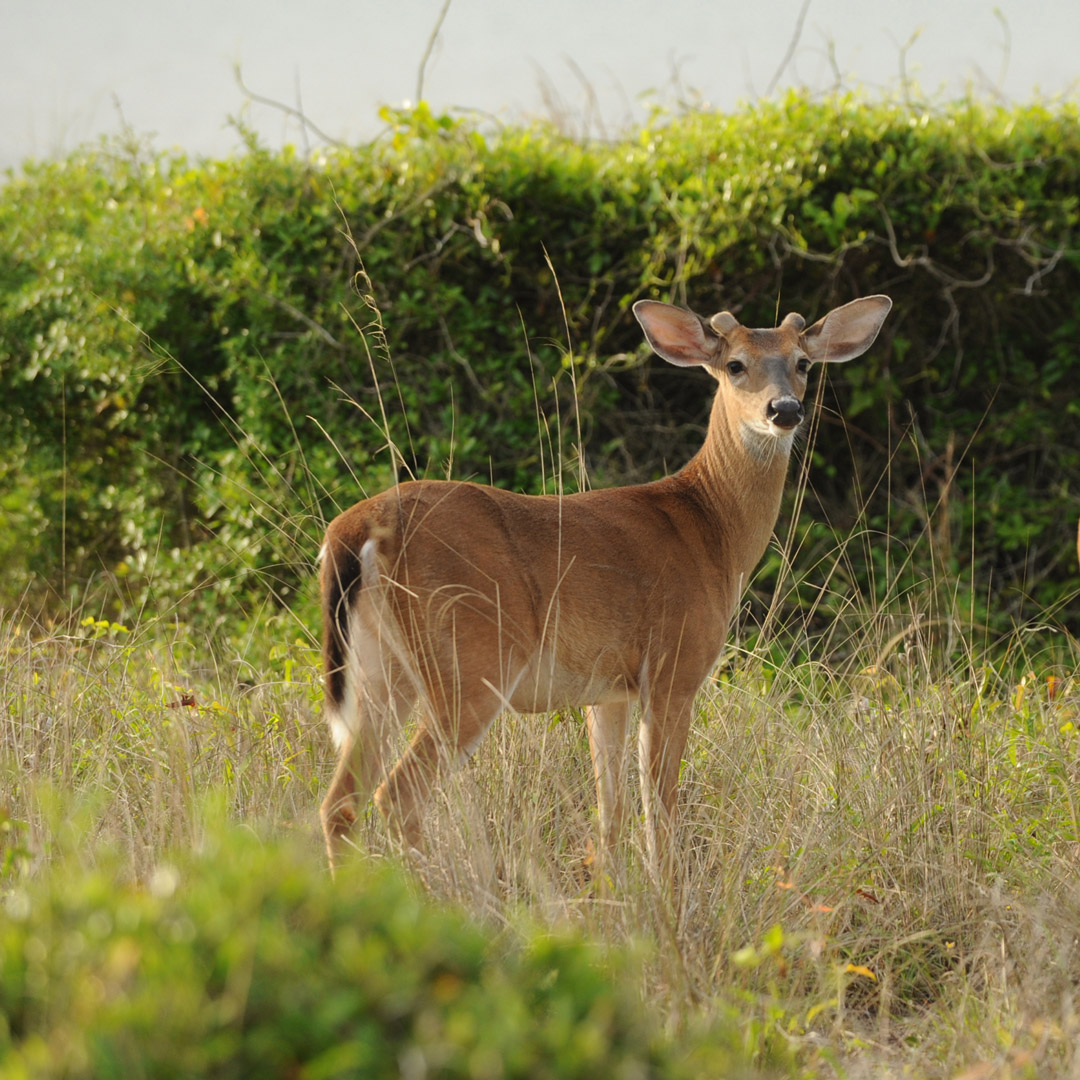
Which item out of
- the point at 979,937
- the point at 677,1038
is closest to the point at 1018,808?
the point at 979,937

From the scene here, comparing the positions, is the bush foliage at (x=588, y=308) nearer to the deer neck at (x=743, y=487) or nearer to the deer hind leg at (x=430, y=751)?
the deer neck at (x=743, y=487)

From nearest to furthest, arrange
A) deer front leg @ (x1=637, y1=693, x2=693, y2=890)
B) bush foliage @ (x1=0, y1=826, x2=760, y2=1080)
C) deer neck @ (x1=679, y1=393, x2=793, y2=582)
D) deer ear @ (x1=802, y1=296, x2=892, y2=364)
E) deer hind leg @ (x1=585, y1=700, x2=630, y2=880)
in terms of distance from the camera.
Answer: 1. bush foliage @ (x1=0, y1=826, x2=760, y2=1080)
2. deer hind leg @ (x1=585, y1=700, x2=630, y2=880)
3. deer front leg @ (x1=637, y1=693, x2=693, y2=890)
4. deer neck @ (x1=679, y1=393, x2=793, y2=582)
5. deer ear @ (x1=802, y1=296, x2=892, y2=364)

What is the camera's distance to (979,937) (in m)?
3.28

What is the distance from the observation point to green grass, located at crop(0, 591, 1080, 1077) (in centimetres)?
269

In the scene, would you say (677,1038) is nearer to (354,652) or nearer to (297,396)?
(354,652)

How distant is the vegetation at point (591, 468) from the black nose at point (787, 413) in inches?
19.3

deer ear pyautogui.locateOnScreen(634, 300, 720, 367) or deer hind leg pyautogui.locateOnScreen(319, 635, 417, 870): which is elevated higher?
deer ear pyautogui.locateOnScreen(634, 300, 720, 367)

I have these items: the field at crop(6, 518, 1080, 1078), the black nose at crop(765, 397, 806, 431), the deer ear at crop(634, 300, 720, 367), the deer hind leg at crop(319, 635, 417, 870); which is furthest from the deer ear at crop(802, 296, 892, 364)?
the deer hind leg at crop(319, 635, 417, 870)

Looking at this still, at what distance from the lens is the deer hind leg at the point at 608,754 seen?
145 inches

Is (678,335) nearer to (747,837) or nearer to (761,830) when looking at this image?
(761,830)

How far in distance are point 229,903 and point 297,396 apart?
210 inches

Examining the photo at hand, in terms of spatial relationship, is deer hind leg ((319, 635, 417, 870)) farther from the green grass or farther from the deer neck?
the deer neck

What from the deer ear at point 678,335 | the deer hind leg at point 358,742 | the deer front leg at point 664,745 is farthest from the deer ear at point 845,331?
the deer hind leg at point 358,742

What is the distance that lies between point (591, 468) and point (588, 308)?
0.87 metres
